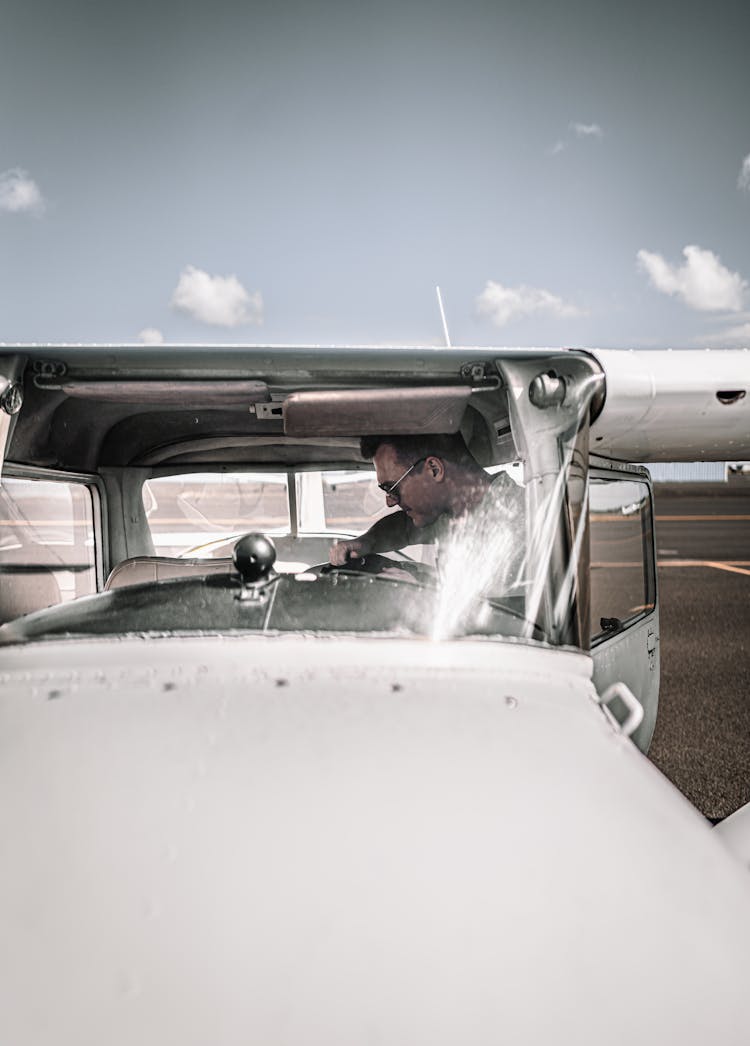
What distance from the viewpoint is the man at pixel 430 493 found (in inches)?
82.5

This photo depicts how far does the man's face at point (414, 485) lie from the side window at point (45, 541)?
1295mm

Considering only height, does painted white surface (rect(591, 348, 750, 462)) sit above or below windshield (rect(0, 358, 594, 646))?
above

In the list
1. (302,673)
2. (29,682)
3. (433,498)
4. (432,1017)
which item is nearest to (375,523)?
(433,498)

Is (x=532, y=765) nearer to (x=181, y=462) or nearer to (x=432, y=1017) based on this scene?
(x=432, y=1017)

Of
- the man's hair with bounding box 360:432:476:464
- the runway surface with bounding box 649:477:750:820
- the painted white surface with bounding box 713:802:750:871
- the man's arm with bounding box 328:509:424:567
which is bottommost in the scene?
the runway surface with bounding box 649:477:750:820

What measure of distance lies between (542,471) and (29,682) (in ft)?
4.61

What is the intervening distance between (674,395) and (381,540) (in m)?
1.18

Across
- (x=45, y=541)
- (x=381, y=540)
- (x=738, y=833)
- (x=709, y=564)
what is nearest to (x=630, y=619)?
(x=381, y=540)

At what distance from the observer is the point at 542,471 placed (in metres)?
1.95

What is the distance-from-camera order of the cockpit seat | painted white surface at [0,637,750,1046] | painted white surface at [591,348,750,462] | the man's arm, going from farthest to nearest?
the cockpit seat → the man's arm → painted white surface at [591,348,750,462] → painted white surface at [0,637,750,1046]

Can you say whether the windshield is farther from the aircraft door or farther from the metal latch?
the aircraft door

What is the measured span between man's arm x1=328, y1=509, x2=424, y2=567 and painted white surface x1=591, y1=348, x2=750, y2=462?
742 millimetres

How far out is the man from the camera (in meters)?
2.10

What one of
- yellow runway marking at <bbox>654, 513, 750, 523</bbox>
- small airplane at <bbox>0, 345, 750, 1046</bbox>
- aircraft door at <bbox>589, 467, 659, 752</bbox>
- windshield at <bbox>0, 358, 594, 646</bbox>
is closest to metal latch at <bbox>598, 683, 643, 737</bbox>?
small airplane at <bbox>0, 345, 750, 1046</bbox>
